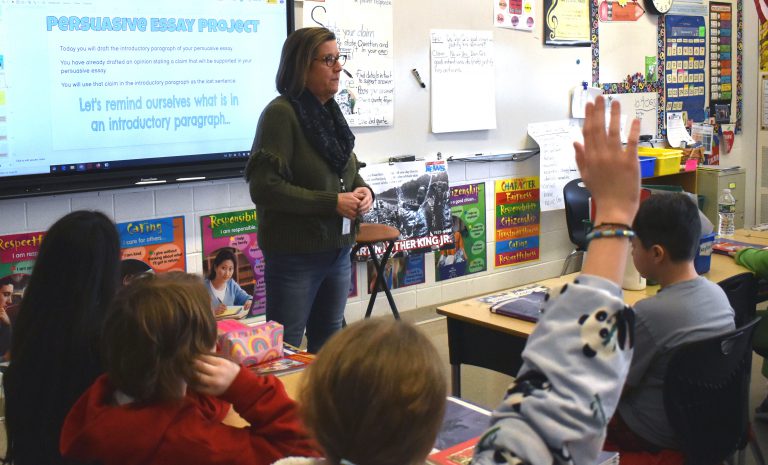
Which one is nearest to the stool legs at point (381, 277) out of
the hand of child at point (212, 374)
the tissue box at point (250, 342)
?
the tissue box at point (250, 342)

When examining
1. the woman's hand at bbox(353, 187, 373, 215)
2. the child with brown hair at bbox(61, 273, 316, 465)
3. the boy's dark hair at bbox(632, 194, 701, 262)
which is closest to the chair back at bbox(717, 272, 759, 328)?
the boy's dark hair at bbox(632, 194, 701, 262)

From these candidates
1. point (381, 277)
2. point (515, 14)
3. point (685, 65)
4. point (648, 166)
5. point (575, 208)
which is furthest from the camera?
point (685, 65)

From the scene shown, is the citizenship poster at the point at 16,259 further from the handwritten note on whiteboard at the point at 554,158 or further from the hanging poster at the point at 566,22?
the hanging poster at the point at 566,22

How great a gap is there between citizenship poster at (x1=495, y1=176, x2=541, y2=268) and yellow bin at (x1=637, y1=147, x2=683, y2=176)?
844 millimetres

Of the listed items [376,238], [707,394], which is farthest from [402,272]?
[707,394]

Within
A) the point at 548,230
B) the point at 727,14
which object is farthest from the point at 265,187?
the point at 727,14

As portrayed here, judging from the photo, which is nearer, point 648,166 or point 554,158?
point 554,158

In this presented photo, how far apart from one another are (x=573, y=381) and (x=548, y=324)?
2.4 inches

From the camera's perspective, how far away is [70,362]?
66.5 inches

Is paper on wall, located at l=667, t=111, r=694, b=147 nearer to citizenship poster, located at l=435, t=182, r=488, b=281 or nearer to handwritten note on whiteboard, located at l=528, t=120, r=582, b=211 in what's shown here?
handwritten note on whiteboard, located at l=528, t=120, r=582, b=211

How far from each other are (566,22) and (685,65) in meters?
1.46

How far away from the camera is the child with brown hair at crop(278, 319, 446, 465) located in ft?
2.79

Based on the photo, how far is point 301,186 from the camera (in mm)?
2961

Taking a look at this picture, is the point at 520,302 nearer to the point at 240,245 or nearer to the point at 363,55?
the point at 240,245
